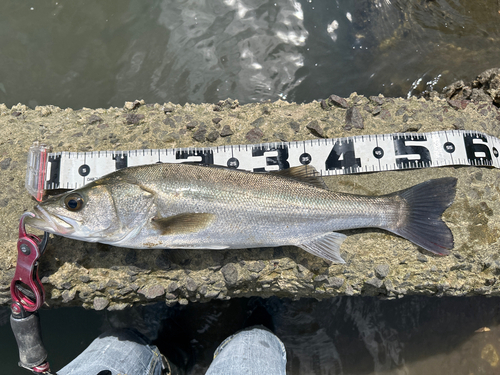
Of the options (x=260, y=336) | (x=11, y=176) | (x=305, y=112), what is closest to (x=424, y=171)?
(x=305, y=112)

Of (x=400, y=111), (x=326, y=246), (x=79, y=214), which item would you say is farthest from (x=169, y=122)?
(x=400, y=111)

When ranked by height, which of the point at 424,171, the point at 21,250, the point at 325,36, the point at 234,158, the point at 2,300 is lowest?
the point at 2,300

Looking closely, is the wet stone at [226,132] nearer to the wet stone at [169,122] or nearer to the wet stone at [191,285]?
the wet stone at [169,122]

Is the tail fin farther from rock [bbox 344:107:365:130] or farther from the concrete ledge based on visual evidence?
rock [bbox 344:107:365:130]

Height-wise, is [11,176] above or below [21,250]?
above

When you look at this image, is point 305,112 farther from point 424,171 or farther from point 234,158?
point 424,171

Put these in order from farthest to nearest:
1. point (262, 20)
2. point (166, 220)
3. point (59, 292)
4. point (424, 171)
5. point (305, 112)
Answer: point (262, 20), point (305, 112), point (424, 171), point (59, 292), point (166, 220)

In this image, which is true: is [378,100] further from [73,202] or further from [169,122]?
[73,202]

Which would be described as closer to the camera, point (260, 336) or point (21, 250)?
point (21, 250)
